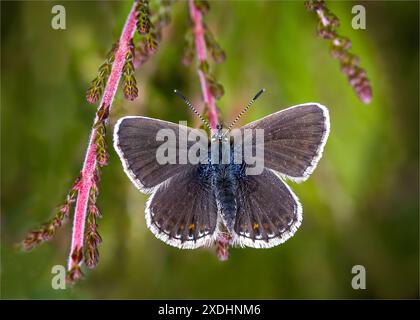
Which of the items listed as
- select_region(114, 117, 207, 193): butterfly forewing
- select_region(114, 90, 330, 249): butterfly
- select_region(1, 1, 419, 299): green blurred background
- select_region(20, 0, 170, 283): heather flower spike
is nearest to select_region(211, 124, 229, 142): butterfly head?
select_region(114, 90, 330, 249): butterfly

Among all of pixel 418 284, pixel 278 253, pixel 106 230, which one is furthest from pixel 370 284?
pixel 106 230

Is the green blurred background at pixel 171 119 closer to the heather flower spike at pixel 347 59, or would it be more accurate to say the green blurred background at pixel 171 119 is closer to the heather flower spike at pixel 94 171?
the heather flower spike at pixel 347 59

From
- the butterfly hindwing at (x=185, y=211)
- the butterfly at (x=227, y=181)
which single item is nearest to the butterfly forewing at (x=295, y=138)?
the butterfly at (x=227, y=181)

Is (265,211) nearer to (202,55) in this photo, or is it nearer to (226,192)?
(226,192)

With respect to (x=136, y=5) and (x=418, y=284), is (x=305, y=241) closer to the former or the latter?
(x=418, y=284)

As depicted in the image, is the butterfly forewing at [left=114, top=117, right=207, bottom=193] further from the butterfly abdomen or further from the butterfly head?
the butterfly abdomen

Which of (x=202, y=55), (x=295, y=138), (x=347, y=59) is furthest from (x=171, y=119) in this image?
(x=347, y=59)
